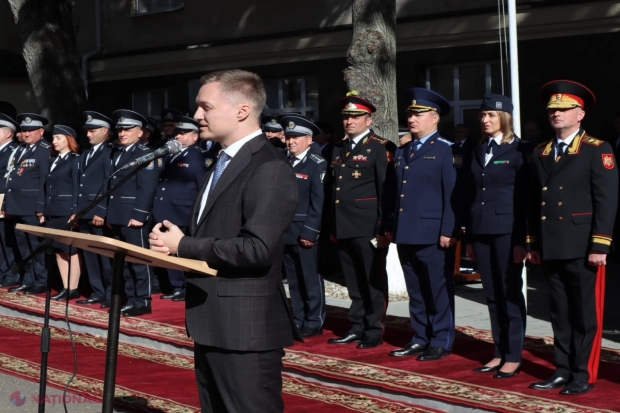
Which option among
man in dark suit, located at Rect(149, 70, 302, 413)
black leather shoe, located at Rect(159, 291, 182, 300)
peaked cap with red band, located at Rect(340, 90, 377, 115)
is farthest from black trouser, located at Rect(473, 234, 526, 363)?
black leather shoe, located at Rect(159, 291, 182, 300)

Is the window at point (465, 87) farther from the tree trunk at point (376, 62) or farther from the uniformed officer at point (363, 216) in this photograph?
the uniformed officer at point (363, 216)

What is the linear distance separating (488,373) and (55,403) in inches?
114

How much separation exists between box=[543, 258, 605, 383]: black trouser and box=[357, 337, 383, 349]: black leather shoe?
1.88 metres

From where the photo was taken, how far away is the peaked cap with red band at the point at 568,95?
6.40 metres

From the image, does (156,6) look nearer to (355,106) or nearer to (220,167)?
(355,106)

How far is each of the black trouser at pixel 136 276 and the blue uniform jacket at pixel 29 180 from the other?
173 centimetres

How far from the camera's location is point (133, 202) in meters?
10.3

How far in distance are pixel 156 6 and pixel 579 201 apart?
1563 cm

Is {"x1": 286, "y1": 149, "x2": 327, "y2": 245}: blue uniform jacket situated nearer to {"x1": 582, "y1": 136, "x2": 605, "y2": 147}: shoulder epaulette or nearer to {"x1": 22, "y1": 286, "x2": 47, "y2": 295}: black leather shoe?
{"x1": 582, "y1": 136, "x2": 605, "y2": 147}: shoulder epaulette

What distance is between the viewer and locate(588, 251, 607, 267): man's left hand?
6.22m

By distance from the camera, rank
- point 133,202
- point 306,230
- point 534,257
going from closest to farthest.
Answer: point 534,257 → point 306,230 → point 133,202

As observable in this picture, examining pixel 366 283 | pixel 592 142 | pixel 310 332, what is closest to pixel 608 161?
pixel 592 142

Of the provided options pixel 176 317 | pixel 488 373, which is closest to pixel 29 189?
pixel 176 317

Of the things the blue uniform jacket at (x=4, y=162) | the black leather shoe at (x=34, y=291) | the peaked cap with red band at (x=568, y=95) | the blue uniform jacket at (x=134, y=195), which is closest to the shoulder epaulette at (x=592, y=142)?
the peaked cap with red band at (x=568, y=95)
